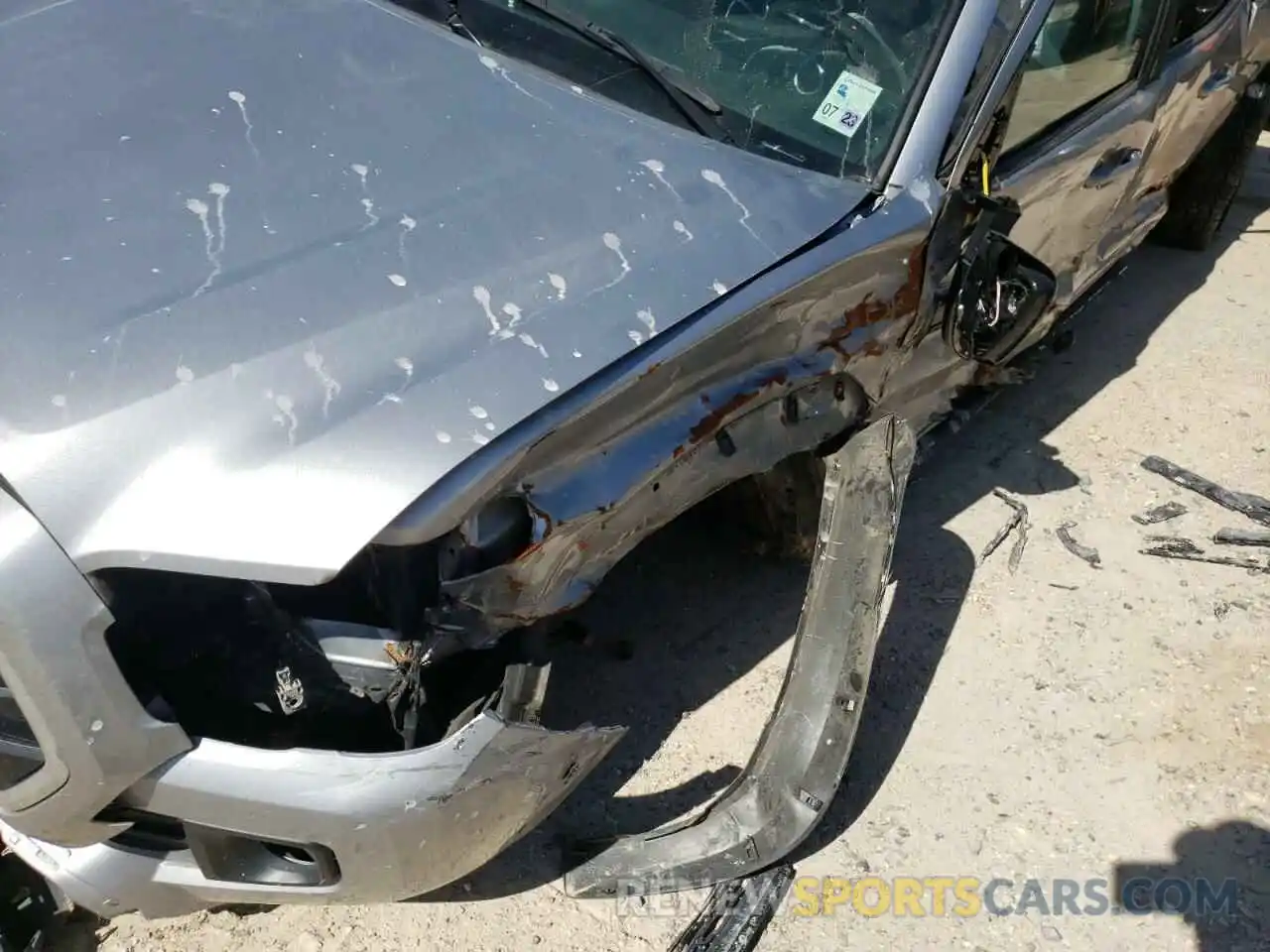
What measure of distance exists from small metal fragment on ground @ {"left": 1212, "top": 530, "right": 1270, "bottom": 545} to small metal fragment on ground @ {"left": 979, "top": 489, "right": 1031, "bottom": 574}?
1.91 ft

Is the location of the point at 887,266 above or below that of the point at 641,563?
above

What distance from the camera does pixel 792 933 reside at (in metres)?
2.30

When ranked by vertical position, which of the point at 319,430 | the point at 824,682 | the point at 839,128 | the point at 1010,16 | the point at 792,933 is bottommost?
the point at 792,933

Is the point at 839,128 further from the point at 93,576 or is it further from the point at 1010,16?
the point at 93,576

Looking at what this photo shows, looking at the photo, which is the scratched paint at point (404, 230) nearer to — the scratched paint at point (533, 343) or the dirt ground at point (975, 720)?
the scratched paint at point (533, 343)

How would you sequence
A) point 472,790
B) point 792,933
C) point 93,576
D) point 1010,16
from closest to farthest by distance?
point 93,576, point 472,790, point 792,933, point 1010,16

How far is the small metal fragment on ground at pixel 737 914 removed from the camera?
2219 mm

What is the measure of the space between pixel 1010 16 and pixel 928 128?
0.39 m

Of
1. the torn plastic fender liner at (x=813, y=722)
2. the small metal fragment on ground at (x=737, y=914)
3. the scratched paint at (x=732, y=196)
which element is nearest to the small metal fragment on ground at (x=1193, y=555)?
A: the torn plastic fender liner at (x=813, y=722)

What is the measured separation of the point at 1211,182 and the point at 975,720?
339 centimetres

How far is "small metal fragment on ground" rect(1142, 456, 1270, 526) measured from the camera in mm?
3602

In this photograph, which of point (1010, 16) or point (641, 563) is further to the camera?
point (641, 563)

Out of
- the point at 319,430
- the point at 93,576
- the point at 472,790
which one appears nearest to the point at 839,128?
the point at 319,430

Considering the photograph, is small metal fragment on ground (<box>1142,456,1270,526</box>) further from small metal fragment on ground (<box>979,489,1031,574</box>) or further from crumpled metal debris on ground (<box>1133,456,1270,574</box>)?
small metal fragment on ground (<box>979,489,1031,574</box>)
